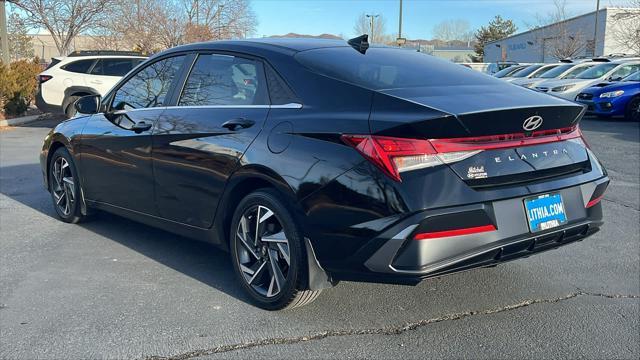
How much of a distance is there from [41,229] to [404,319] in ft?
12.3

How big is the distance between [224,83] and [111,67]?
11.4 m

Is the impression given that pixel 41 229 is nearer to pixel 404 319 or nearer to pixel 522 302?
pixel 404 319

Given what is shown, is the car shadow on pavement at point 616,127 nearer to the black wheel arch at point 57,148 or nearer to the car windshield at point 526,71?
the car windshield at point 526,71

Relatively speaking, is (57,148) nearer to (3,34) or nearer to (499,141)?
(499,141)

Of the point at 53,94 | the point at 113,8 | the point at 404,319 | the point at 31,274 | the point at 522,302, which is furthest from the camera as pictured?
the point at 113,8

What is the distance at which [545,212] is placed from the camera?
3377 mm

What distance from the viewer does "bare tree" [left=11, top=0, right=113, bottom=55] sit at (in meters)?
21.9

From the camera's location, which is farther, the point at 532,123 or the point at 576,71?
the point at 576,71

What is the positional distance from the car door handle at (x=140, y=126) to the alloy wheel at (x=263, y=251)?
4.32 ft

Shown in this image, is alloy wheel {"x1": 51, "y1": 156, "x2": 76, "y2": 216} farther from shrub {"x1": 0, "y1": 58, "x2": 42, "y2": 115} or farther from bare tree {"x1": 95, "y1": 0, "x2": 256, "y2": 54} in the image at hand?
bare tree {"x1": 95, "y1": 0, "x2": 256, "y2": 54}

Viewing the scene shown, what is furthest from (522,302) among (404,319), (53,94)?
(53,94)

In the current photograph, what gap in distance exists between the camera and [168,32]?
28828mm

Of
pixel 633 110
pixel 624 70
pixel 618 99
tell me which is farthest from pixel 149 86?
pixel 624 70

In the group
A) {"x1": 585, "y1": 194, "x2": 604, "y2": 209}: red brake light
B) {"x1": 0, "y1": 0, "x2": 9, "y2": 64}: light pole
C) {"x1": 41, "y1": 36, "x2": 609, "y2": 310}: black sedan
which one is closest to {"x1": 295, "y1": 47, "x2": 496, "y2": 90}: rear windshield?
{"x1": 41, "y1": 36, "x2": 609, "y2": 310}: black sedan
